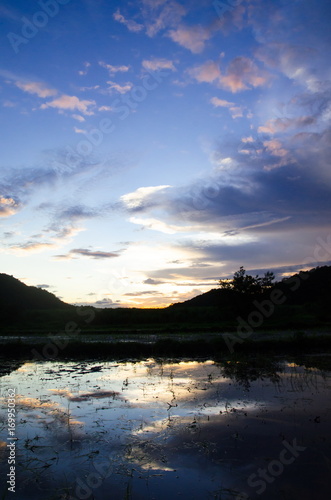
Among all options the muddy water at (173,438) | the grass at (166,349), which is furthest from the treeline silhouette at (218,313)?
the muddy water at (173,438)

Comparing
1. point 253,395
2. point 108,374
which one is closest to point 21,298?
point 108,374

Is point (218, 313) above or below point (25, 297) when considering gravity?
below

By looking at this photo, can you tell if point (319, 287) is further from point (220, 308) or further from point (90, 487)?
point (90, 487)

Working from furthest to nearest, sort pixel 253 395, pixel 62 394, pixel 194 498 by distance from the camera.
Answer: pixel 62 394
pixel 253 395
pixel 194 498

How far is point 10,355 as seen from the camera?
23141mm

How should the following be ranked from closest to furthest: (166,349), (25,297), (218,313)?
1. (166,349)
2. (218,313)
3. (25,297)

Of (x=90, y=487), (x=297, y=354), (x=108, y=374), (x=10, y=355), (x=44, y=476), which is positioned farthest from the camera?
(x=10, y=355)

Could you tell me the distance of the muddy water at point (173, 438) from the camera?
5746 mm

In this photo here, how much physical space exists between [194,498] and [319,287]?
75.1m

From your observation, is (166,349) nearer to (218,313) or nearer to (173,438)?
(173,438)

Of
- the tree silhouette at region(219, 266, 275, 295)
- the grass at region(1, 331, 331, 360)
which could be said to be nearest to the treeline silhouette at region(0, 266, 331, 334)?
the tree silhouette at region(219, 266, 275, 295)

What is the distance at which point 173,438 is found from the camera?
25.3 feet

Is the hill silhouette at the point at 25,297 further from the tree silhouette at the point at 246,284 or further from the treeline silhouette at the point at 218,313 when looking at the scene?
the tree silhouette at the point at 246,284

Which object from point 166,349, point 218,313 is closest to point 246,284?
point 218,313
